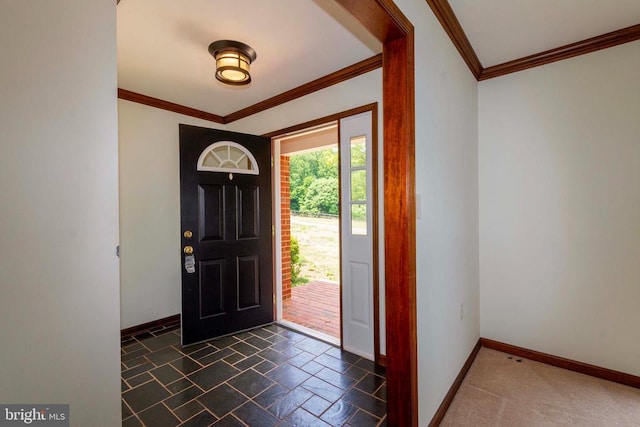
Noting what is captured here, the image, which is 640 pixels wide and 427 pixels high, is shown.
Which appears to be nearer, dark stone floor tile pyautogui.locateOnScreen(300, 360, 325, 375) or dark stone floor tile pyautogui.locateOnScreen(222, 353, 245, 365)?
dark stone floor tile pyautogui.locateOnScreen(300, 360, 325, 375)

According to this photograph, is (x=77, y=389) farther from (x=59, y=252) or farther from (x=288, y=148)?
(x=288, y=148)

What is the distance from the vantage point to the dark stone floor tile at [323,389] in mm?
2002

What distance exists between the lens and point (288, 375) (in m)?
2.25

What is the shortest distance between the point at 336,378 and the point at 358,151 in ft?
6.21

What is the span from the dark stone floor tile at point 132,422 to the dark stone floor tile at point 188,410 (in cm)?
20

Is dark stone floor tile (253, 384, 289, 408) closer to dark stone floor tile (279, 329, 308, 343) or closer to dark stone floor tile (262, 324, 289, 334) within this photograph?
dark stone floor tile (279, 329, 308, 343)

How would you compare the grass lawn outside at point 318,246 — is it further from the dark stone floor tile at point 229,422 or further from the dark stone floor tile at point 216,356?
the dark stone floor tile at point 229,422

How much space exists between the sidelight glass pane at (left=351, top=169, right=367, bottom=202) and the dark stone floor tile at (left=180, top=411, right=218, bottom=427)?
1.92 metres

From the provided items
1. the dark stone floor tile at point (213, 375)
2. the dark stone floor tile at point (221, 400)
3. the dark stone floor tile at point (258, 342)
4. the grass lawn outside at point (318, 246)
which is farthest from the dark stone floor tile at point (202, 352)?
the grass lawn outside at point (318, 246)

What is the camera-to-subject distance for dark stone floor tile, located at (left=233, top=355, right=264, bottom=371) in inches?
93.5

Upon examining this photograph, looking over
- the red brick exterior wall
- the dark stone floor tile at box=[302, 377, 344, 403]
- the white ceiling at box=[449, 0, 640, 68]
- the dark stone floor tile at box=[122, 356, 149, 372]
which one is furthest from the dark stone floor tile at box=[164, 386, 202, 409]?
the white ceiling at box=[449, 0, 640, 68]

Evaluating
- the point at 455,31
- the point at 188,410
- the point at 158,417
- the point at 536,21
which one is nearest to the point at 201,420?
the point at 188,410

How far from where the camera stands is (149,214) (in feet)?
10.4

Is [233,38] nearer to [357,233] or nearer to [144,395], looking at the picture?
[357,233]
